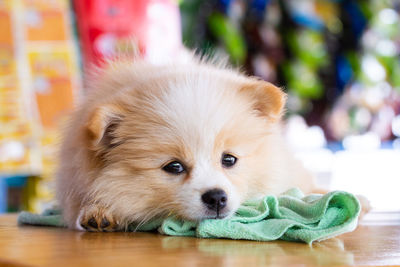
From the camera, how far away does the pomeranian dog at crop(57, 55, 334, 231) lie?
186 centimetres

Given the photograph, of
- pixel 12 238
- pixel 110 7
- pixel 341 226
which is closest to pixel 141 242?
pixel 12 238

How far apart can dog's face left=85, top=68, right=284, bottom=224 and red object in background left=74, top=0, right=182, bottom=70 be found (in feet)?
7.40

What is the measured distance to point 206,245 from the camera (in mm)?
Result: 1514

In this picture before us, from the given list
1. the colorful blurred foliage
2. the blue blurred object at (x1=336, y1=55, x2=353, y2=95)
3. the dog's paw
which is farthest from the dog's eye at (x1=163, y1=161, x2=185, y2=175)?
the blue blurred object at (x1=336, y1=55, x2=353, y2=95)

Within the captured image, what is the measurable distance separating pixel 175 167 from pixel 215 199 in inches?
7.0

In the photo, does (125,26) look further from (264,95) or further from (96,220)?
(96,220)

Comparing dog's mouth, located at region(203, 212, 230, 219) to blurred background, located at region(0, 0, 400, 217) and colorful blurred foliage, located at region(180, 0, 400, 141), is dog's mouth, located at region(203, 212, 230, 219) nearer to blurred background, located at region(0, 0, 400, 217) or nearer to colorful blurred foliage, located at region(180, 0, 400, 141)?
blurred background, located at region(0, 0, 400, 217)

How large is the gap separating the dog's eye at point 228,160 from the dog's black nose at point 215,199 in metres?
0.18

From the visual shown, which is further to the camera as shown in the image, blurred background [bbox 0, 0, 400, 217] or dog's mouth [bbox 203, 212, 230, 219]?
blurred background [bbox 0, 0, 400, 217]

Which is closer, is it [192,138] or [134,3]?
[192,138]

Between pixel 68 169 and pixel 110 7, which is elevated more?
pixel 110 7

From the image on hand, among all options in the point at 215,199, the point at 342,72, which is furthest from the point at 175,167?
the point at 342,72

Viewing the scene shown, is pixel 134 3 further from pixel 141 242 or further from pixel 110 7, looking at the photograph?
pixel 141 242

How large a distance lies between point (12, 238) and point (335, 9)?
4.00 m
